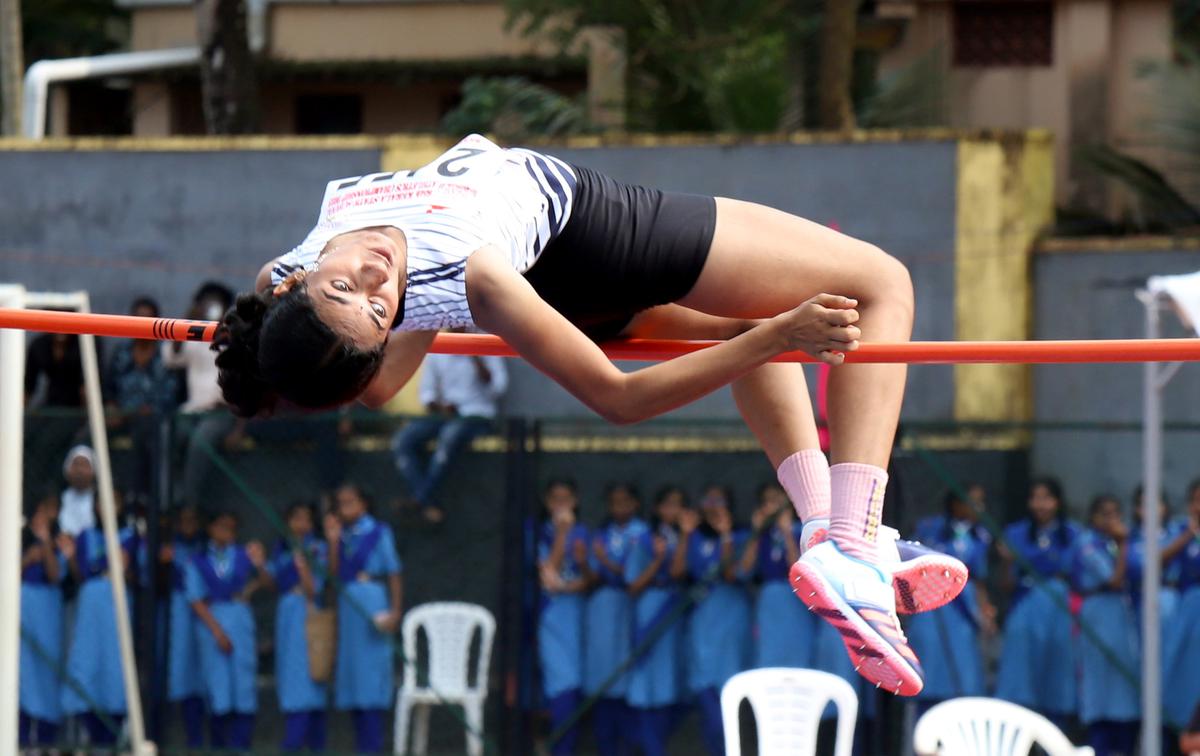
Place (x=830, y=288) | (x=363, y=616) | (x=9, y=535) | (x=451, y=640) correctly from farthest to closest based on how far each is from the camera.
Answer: (x=451, y=640) → (x=363, y=616) → (x=9, y=535) → (x=830, y=288)

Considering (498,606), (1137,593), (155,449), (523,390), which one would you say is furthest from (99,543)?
(1137,593)

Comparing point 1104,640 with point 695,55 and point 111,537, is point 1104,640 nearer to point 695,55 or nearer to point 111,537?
point 111,537

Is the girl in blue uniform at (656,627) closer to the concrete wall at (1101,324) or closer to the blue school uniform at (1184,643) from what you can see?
the blue school uniform at (1184,643)

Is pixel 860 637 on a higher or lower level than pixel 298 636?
higher

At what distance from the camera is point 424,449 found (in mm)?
7672

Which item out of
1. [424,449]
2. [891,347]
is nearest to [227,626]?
[424,449]

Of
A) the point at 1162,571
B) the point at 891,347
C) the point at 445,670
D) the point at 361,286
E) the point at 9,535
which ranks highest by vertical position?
the point at 361,286

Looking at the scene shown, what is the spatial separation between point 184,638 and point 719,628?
7.76 feet

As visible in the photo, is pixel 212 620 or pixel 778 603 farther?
pixel 212 620

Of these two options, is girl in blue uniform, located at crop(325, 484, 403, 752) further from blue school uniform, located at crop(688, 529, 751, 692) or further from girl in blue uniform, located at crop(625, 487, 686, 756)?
blue school uniform, located at crop(688, 529, 751, 692)

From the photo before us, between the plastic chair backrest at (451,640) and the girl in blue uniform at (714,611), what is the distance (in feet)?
3.14

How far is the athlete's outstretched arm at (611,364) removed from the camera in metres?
3.29

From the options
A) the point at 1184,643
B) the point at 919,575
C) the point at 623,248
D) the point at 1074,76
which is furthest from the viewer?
the point at 1074,76

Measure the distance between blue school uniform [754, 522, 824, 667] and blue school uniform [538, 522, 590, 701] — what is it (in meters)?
0.78
